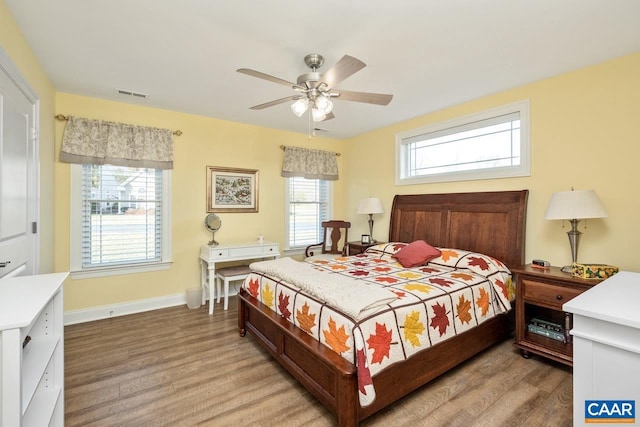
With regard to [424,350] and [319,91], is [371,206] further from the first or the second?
[424,350]

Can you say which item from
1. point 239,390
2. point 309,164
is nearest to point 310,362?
point 239,390

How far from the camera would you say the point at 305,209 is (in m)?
4.99

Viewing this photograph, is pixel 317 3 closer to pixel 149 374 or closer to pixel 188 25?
pixel 188 25

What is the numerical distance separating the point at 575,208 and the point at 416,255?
1389 mm

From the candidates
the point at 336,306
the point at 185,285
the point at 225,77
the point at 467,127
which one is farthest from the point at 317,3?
the point at 185,285

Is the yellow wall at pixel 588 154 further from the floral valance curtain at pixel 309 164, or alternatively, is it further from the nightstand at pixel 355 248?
the floral valance curtain at pixel 309 164

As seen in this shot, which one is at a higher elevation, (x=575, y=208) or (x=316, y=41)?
(x=316, y=41)

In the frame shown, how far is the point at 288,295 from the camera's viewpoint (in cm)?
235

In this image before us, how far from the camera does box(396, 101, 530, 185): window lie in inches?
122

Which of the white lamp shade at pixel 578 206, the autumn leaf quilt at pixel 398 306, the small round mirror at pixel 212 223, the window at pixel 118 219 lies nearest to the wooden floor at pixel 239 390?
the autumn leaf quilt at pixel 398 306

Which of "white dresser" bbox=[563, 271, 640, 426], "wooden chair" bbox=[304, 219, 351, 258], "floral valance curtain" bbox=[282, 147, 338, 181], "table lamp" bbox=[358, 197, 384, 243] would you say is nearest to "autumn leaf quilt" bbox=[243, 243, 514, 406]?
"white dresser" bbox=[563, 271, 640, 426]

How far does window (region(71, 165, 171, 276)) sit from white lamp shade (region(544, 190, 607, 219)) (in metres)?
Result: 4.19

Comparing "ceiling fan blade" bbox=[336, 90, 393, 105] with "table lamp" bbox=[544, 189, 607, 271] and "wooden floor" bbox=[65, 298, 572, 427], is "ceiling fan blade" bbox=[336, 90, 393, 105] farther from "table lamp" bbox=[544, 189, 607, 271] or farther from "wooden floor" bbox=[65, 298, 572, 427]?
"wooden floor" bbox=[65, 298, 572, 427]

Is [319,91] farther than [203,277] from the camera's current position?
No
